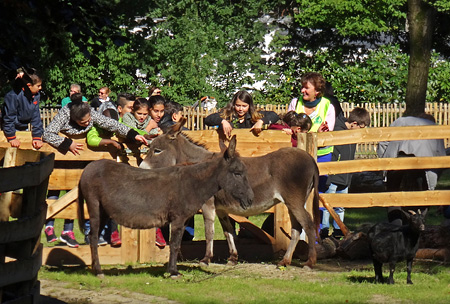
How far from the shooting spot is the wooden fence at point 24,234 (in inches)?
255

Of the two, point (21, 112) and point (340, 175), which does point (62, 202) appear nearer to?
point (21, 112)

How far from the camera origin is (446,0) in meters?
29.6

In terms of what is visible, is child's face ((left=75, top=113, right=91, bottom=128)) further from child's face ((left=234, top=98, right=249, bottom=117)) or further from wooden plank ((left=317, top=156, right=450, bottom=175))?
wooden plank ((left=317, top=156, right=450, bottom=175))

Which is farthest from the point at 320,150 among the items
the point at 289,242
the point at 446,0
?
the point at 446,0

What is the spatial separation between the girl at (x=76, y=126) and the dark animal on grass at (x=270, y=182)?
37 cm

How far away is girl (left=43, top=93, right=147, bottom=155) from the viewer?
37.2ft

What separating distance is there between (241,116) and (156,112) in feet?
3.87

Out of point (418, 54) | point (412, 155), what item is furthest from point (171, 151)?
point (418, 54)

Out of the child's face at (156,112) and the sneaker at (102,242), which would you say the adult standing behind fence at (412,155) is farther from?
the sneaker at (102,242)

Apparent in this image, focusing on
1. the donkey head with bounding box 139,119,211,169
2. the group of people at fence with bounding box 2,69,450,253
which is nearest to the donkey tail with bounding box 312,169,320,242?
the group of people at fence with bounding box 2,69,450,253

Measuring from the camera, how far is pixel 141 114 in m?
11.9

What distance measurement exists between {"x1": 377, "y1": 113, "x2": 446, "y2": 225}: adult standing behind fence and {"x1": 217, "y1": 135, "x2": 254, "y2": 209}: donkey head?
313 centimetres

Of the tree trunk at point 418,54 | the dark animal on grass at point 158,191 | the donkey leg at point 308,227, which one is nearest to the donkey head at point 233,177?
the dark animal on grass at point 158,191

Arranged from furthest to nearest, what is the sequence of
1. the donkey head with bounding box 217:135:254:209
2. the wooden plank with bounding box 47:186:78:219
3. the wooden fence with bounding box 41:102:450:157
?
1. the wooden fence with bounding box 41:102:450:157
2. the wooden plank with bounding box 47:186:78:219
3. the donkey head with bounding box 217:135:254:209
